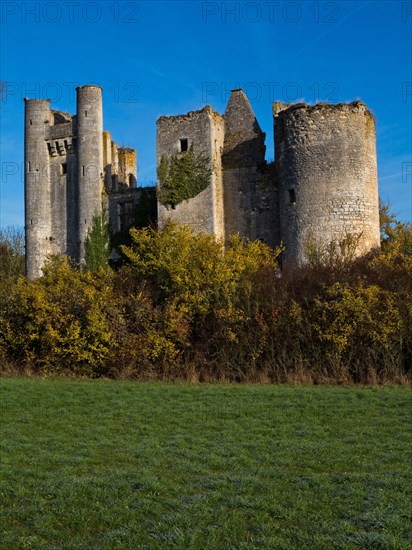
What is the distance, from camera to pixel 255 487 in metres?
8.19

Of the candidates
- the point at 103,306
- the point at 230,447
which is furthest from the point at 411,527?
the point at 103,306

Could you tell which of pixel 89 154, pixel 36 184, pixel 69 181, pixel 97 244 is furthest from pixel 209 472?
pixel 36 184

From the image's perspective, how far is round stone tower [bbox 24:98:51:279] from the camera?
131 feet

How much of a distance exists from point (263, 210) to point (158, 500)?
27.1m

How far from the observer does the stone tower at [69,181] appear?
1528 inches

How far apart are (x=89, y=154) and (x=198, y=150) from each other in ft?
25.9

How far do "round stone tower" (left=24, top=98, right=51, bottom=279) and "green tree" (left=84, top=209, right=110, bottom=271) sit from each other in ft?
11.1

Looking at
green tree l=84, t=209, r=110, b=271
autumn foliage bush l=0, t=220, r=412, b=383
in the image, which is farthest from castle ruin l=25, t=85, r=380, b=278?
autumn foliage bush l=0, t=220, r=412, b=383

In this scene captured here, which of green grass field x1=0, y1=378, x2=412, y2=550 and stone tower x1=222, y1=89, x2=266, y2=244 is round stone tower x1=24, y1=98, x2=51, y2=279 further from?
green grass field x1=0, y1=378, x2=412, y2=550

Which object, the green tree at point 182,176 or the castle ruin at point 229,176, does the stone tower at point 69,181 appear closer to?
the castle ruin at point 229,176

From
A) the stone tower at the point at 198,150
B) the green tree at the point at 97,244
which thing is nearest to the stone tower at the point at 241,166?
the stone tower at the point at 198,150

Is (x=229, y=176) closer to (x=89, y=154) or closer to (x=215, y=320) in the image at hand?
(x=89, y=154)

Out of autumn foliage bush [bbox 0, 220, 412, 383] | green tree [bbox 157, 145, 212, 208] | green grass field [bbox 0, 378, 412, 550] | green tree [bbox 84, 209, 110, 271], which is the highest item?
green tree [bbox 157, 145, 212, 208]

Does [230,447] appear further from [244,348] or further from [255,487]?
[244,348]
